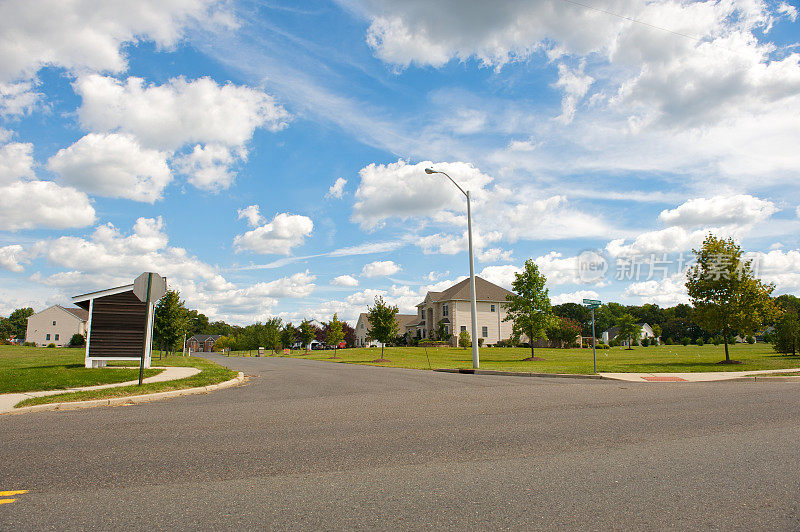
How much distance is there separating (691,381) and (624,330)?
185 feet

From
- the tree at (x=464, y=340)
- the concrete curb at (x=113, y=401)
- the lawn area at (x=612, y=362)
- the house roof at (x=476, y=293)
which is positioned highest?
the house roof at (x=476, y=293)

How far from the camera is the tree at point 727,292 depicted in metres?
25.3

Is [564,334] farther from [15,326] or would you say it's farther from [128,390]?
[15,326]

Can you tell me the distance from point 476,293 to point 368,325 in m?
31.9

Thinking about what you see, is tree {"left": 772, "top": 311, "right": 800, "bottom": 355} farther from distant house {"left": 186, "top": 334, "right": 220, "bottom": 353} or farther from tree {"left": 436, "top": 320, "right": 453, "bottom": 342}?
distant house {"left": 186, "top": 334, "right": 220, "bottom": 353}

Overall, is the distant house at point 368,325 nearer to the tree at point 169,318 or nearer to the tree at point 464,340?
the tree at point 464,340

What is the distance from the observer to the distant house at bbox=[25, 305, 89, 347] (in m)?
86.6

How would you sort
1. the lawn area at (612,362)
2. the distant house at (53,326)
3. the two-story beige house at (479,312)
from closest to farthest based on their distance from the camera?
the lawn area at (612,362) → the two-story beige house at (479,312) → the distant house at (53,326)

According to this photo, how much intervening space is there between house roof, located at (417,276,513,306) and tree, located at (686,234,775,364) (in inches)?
1500

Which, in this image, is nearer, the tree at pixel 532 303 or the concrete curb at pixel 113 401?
the concrete curb at pixel 113 401

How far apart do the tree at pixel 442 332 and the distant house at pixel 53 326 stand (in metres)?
64.2

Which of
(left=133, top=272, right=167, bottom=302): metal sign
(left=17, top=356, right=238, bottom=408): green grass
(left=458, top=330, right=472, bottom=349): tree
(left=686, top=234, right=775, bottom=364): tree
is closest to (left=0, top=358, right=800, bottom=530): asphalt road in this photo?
(left=17, top=356, right=238, bottom=408): green grass

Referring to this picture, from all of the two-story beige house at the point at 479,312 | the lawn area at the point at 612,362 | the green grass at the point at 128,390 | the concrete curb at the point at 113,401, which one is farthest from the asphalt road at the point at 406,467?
the two-story beige house at the point at 479,312

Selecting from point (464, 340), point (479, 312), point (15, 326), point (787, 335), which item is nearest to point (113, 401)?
point (787, 335)
